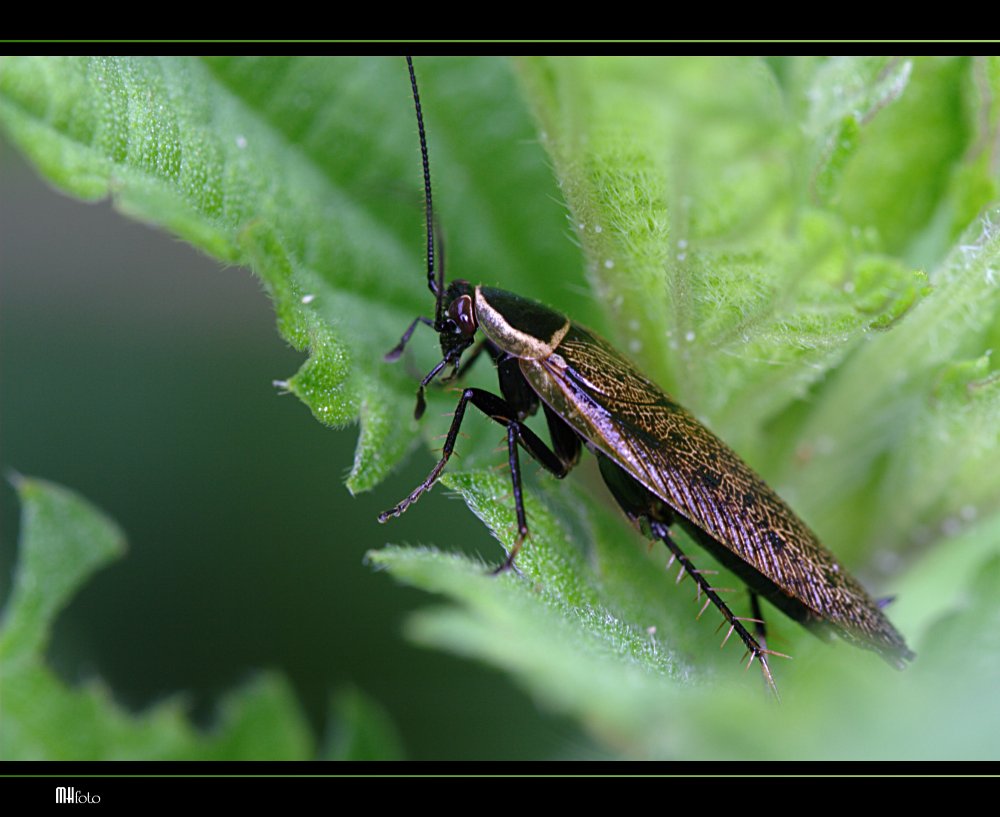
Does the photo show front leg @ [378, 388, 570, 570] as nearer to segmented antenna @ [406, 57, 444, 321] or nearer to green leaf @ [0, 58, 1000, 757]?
green leaf @ [0, 58, 1000, 757]

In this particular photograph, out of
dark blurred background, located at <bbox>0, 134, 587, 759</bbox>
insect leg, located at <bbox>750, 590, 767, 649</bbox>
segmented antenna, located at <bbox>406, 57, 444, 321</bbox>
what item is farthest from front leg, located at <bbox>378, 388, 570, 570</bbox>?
insect leg, located at <bbox>750, 590, 767, 649</bbox>

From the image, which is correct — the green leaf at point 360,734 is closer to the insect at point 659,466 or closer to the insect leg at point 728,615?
the insect at point 659,466

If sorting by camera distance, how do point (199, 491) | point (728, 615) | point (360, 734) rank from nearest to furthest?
point (728, 615) → point (360, 734) → point (199, 491)

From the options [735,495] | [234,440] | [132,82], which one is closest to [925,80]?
[735,495]

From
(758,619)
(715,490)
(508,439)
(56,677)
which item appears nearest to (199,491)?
(56,677)

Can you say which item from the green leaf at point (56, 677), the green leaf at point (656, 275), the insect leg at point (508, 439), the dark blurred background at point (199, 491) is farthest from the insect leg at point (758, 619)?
the green leaf at point (56, 677)

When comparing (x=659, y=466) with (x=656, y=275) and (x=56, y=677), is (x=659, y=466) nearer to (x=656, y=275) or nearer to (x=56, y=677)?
(x=656, y=275)
